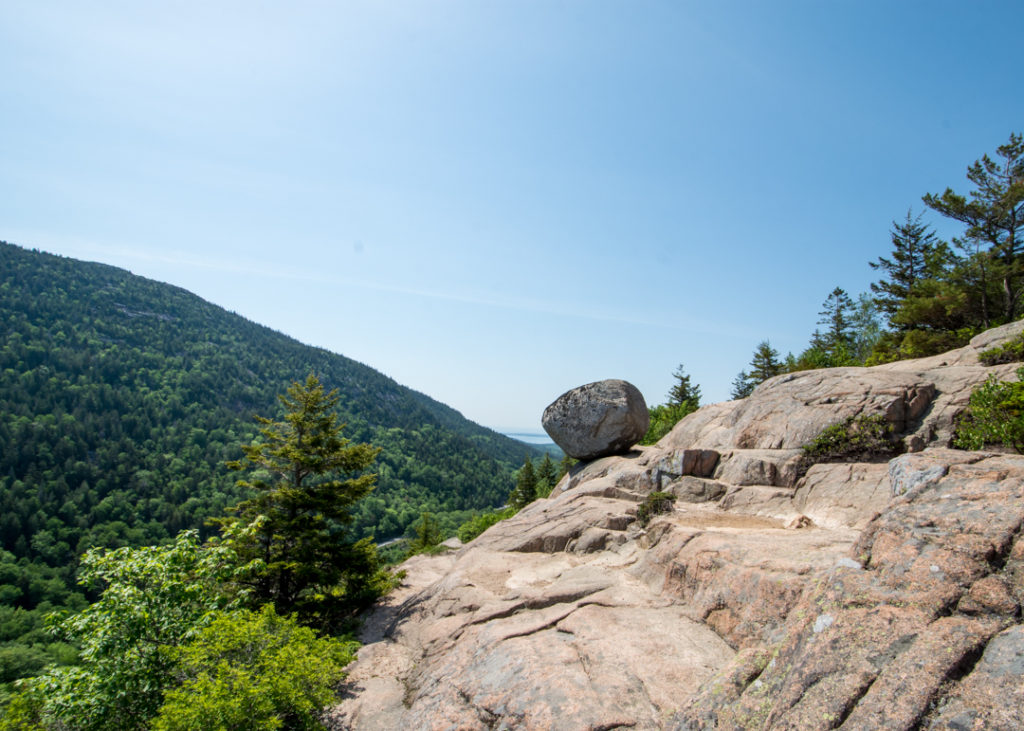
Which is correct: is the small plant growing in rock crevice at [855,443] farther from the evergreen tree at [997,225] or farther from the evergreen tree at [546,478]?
the evergreen tree at [546,478]

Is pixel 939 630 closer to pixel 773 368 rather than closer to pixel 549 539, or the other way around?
pixel 549 539

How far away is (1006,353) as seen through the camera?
53.1 feet

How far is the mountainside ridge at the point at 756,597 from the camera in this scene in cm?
422

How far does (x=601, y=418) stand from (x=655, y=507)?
859 cm

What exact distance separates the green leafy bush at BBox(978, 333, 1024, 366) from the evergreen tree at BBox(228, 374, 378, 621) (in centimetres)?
2249

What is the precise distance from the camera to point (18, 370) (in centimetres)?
13838

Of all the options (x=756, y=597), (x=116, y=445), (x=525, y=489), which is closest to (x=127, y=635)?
(x=756, y=597)

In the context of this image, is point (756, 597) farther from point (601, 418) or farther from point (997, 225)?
point (997, 225)

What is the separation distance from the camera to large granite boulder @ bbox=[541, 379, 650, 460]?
74.7 ft

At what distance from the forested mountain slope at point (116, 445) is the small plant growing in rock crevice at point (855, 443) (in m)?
87.6

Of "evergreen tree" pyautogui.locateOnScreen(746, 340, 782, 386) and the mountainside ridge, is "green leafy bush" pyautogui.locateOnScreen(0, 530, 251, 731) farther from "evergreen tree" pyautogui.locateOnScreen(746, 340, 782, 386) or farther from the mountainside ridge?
"evergreen tree" pyautogui.locateOnScreen(746, 340, 782, 386)

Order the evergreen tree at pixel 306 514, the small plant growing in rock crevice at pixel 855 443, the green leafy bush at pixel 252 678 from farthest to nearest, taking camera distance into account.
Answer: the evergreen tree at pixel 306 514 → the small plant growing in rock crevice at pixel 855 443 → the green leafy bush at pixel 252 678

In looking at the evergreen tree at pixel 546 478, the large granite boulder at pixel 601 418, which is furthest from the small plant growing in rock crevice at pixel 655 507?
the evergreen tree at pixel 546 478

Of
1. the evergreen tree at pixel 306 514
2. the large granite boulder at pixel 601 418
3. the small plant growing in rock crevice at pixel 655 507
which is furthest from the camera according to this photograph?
the large granite boulder at pixel 601 418
